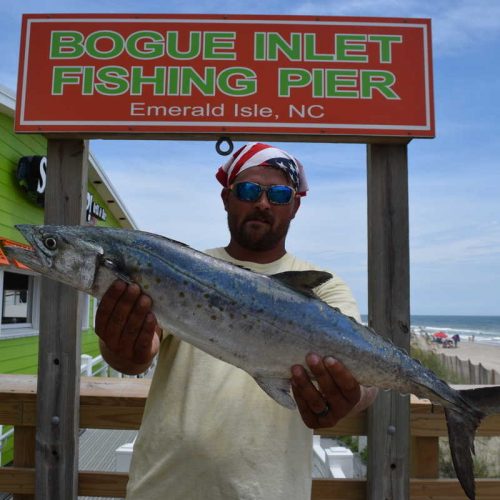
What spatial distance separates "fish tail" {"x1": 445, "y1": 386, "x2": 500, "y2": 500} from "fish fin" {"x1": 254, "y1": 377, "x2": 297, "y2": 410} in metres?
0.76

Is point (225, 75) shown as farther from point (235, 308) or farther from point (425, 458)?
point (425, 458)

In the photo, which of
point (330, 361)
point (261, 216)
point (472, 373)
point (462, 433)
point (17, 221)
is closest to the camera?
point (330, 361)

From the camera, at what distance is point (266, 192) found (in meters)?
2.73

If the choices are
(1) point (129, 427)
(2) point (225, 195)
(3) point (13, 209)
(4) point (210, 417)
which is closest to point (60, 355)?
(1) point (129, 427)

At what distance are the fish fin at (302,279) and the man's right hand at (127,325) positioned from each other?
0.57 metres

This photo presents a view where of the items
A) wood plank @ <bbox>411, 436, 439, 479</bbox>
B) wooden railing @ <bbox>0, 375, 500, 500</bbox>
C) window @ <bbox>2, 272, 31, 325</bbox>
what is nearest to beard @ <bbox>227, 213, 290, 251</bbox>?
wooden railing @ <bbox>0, 375, 500, 500</bbox>

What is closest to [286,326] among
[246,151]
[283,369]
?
[283,369]

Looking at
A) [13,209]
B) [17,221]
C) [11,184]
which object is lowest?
[17,221]

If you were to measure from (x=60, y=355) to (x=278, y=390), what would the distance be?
59.5 inches

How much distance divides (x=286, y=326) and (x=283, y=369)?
184mm

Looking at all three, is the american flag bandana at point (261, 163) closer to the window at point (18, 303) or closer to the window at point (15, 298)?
the window at point (18, 303)

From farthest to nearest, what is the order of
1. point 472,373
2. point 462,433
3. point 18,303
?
point 472,373 < point 18,303 < point 462,433

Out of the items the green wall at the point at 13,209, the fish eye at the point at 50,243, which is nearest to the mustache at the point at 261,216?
the fish eye at the point at 50,243

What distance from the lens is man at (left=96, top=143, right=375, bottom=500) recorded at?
2.21m
